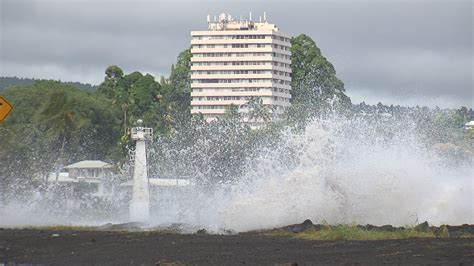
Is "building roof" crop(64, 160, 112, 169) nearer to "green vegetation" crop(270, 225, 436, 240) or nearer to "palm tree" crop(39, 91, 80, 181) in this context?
"palm tree" crop(39, 91, 80, 181)

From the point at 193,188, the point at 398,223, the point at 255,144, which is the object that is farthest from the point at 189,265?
the point at 255,144

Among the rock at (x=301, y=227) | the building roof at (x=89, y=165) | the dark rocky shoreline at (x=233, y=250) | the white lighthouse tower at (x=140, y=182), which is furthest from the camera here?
the building roof at (x=89, y=165)

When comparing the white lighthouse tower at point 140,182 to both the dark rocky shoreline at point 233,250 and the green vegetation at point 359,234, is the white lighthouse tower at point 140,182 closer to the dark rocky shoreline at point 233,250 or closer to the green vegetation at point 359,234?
the dark rocky shoreline at point 233,250

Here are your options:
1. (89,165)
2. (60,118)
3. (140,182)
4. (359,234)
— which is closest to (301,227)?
(359,234)

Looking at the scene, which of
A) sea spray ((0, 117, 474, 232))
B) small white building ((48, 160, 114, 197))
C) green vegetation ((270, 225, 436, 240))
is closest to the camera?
green vegetation ((270, 225, 436, 240))

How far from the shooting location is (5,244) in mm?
41750

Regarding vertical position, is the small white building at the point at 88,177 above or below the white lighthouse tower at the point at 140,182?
above

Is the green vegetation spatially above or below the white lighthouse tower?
below

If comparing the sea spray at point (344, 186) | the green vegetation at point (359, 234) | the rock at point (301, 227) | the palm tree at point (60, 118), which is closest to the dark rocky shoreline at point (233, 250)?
the rock at point (301, 227)

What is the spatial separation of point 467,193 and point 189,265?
21.5 metres

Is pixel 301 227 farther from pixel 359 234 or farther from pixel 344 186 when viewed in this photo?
pixel 344 186

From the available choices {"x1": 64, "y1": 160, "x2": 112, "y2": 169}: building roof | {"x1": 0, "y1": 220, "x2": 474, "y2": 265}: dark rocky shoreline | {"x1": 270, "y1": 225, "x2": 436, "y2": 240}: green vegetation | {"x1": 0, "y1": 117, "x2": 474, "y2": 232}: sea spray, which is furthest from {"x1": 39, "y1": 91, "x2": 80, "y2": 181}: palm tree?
{"x1": 270, "y1": 225, "x2": 436, "y2": 240}: green vegetation

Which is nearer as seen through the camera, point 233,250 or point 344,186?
point 233,250

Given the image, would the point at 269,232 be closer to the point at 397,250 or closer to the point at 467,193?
the point at 467,193
